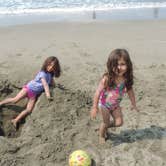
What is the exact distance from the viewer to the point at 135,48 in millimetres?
9469

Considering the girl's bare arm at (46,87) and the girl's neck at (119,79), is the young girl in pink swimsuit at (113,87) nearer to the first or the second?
the girl's neck at (119,79)

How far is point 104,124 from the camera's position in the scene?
5.49 metres

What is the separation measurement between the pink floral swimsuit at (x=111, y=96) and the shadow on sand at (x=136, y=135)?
1.70 ft

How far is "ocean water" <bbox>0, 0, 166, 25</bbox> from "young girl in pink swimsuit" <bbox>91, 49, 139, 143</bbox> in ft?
24.5

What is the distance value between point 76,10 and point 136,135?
912 cm

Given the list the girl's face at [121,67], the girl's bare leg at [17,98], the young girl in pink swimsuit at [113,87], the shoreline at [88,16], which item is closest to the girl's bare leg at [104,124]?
the young girl in pink swimsuit at [113,87]

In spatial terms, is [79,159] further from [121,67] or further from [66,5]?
[66,5]

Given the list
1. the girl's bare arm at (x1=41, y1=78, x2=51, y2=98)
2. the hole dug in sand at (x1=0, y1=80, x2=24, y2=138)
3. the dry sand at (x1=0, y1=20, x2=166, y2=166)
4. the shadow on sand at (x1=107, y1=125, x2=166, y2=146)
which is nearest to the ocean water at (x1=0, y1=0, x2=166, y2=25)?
the dry sand at (x1=0, y1=20, x2=166, y2=166)

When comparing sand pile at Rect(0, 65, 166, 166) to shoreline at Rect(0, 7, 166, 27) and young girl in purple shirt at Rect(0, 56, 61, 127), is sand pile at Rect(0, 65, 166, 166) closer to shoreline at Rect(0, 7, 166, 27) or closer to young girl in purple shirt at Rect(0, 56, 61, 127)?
young girl in purple shirt at Rect(0, 56, 61, 127)

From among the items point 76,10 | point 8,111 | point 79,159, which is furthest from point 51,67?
point 76,10

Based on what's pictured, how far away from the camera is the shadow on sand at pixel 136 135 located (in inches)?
223

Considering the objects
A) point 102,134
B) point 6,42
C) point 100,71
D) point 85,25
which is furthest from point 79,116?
point 85,25

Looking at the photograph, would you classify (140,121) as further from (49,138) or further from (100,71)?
(100,71)

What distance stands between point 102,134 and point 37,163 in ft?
3.19
